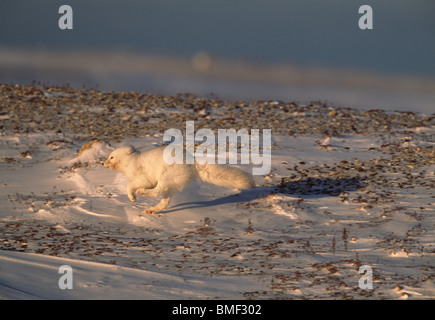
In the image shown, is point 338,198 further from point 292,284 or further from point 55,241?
point 55,241

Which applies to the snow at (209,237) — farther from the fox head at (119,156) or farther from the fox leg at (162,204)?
the fox head at (119,156)

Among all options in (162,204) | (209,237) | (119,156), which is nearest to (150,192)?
(162,204)

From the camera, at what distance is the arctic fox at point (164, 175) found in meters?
9.89

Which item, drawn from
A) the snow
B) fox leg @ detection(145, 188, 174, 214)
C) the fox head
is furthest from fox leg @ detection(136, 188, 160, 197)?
the fox head

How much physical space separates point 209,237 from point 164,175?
1.74 metres

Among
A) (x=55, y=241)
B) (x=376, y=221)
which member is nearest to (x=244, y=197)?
(x=376, y=221)

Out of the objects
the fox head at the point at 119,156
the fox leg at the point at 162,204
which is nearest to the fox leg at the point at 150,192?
the fox leg at the point at 162,204

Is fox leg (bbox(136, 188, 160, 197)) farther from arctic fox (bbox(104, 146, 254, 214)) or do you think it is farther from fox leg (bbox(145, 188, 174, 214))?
fox leg (bbox(145, 188, 174, 214))

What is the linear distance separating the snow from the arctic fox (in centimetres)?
55

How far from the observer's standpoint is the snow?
6098 millimetres

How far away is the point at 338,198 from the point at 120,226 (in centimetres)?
485

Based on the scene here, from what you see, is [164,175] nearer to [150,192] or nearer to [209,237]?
[150,192]

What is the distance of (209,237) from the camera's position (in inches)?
349

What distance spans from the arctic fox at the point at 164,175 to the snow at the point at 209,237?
1.82 ft
